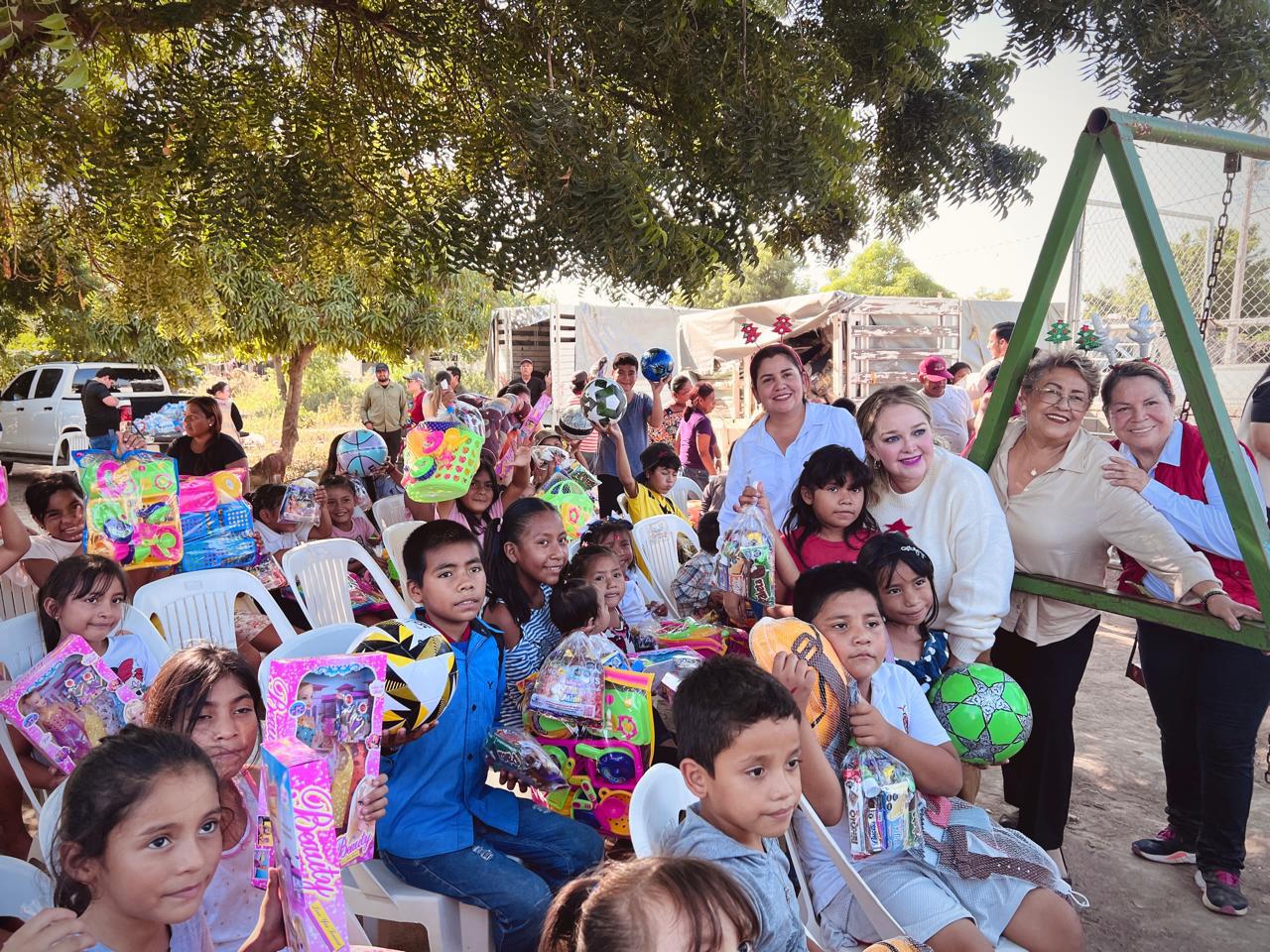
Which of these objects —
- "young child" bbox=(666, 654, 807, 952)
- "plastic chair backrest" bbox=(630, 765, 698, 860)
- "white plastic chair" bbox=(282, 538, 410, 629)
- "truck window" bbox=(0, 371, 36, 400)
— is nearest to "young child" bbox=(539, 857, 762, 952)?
"young child" bbox=(666, 654, 807, 952)

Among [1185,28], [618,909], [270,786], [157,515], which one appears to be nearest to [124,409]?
[157,515]

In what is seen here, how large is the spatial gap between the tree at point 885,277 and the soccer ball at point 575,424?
128 feet

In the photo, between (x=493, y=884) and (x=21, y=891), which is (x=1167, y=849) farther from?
(x=21, y=891)

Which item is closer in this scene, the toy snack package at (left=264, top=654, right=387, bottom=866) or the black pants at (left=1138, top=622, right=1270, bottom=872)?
the toy snack package at (left=264, top=654, right=387, bottom=866)

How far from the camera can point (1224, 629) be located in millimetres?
2516

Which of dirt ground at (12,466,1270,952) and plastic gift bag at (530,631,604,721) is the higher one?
plastic gift bag at (530,631,604,721)

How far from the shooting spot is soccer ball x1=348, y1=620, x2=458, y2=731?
1976 millimetres

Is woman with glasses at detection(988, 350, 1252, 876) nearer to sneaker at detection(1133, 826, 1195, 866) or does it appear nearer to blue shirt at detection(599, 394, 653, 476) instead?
sneaker at detection(1133, 826, 1195, 866)

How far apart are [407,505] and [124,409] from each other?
5.22 feet

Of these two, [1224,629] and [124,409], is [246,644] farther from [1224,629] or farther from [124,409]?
[1224,629]

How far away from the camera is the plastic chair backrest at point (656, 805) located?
1.94 meters

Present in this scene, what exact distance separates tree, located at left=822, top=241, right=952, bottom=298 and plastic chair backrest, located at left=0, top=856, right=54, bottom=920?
4335 centimetres

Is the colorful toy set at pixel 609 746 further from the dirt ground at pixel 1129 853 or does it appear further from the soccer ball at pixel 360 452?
the soccer ball at pixel 360 452

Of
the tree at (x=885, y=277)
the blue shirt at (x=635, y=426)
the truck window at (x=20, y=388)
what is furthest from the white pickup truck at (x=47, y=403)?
the tree at (x=885, y=277)
